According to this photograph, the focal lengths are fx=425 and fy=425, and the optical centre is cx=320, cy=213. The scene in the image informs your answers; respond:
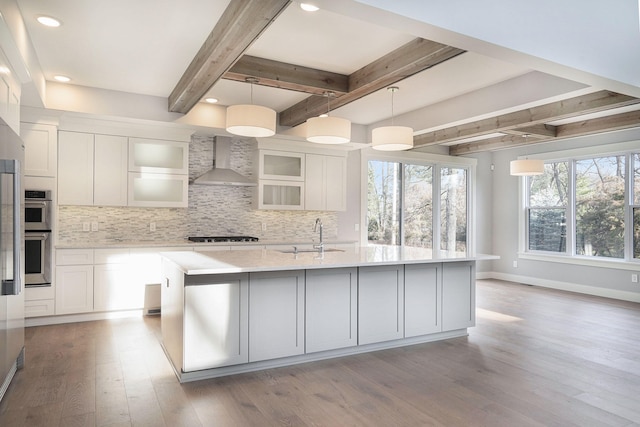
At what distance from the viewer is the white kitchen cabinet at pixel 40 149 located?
15.2 ft

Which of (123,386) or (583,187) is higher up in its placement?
(583,187)

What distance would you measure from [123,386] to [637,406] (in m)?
3.44

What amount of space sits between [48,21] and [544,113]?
5.05m

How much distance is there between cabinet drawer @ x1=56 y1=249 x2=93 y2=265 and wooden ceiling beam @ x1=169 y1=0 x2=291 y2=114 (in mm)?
2047

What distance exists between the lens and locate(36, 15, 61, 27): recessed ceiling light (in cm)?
312

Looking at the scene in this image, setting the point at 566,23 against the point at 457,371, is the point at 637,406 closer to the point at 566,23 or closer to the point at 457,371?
the point at 457,371

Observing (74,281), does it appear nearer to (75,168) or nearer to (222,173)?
(75,168)

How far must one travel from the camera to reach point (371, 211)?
7.28m

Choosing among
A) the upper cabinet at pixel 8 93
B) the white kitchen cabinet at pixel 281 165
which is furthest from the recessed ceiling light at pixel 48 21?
the white kitchen cabinet at pixel 281 165

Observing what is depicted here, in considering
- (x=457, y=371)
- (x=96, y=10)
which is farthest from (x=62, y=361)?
(x=457, y=371)

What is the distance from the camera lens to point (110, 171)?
509cm

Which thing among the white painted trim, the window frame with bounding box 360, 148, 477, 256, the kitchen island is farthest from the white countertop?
the window frame with bounding box 360, 148, 477, 256

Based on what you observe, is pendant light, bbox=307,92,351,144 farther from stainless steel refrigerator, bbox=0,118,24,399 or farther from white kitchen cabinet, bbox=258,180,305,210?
stainless steel refrigerator, bbox=0,118,24,399

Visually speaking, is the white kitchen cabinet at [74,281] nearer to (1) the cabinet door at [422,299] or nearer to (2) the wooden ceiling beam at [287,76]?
(2) the wooden ceiling beam at [287,76]
